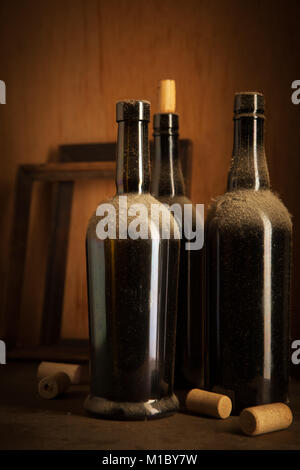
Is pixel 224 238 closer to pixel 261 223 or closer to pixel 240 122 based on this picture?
pixel 261 223

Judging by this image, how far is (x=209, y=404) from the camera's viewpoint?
87cm

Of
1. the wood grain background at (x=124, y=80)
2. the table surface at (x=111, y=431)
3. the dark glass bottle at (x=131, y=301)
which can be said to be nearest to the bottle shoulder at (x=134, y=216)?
the dark glass bottle at (x=131, y=301)

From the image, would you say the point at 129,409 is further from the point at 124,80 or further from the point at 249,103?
the point at 124,80

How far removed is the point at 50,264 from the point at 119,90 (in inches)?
15.2

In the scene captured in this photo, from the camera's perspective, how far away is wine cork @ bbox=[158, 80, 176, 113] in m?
1.09

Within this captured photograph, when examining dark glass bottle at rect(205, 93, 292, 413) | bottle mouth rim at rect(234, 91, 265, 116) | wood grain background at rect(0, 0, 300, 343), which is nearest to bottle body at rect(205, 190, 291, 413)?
dark glass bottle at rect(205, 93, 292, 413)

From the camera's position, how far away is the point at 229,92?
1341 mm

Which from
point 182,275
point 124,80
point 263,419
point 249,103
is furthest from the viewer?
point 124,80

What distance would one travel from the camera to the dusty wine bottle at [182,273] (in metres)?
1.04

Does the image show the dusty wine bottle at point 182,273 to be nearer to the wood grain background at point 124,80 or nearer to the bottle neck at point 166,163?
the bottle neck at point 166,163

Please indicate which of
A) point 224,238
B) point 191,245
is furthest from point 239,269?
point 191,245

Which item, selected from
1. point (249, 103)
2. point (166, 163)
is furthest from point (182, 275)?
point (249, 103)

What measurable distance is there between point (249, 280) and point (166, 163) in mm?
260
